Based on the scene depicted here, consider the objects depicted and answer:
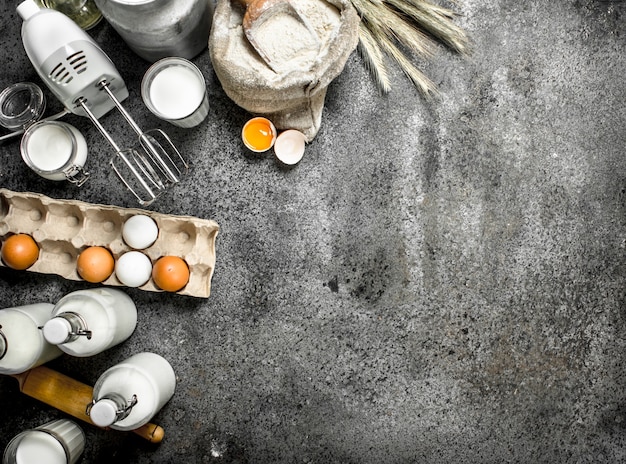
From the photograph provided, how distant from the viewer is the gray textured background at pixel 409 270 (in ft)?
5.17

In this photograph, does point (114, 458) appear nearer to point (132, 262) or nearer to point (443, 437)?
point (132, 262)

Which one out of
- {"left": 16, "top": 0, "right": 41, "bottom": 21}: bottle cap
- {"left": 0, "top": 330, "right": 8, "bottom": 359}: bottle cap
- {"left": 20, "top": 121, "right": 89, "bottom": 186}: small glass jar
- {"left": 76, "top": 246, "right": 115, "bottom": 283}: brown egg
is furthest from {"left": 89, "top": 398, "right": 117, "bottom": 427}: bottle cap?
{"left": 16, "top": 0, "right": 41, "bottom": 21}: bottle cap

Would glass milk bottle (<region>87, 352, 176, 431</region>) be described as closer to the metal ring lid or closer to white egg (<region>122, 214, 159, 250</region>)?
white egg (<region>122, 214, 159, 250</region>)

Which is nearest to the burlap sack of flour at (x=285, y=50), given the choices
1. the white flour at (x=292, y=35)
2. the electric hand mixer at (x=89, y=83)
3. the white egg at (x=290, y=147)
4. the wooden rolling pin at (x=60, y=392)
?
the white flour at (x=292, y=35)

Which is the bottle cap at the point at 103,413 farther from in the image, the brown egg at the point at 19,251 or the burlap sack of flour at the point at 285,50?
the burlap sack of flour at the point at 285,50

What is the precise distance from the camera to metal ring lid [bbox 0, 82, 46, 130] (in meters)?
1.57

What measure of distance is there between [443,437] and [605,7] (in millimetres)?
1332

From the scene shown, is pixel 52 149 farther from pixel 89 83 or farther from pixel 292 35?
pixel 292 35

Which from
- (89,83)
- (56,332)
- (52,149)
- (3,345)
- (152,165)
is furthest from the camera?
(152,165)

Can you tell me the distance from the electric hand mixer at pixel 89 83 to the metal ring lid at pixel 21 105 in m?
0.16

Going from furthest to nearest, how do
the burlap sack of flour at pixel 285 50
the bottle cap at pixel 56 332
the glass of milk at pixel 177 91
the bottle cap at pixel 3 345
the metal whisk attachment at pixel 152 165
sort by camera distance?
1. the metal whisk attachment at pixel 152 165
2. the glass of milk at pixel 177 91
3. the burlap sack of flour at pixel 285 50
4. the bottle cap at pixel 3 345
5. the bottle cap at pixel 56 332

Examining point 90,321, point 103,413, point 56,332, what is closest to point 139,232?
point 90,321

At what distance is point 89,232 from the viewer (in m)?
1.50

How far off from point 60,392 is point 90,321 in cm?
28
